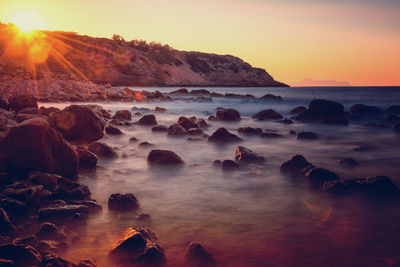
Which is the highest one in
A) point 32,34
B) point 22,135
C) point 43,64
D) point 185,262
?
point 32,34

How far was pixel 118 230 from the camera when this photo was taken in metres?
4.45

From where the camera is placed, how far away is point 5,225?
4297 mm

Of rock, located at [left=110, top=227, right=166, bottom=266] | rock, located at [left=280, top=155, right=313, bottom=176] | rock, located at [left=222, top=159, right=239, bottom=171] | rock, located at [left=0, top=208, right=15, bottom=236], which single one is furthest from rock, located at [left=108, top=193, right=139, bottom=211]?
rock, located at [left=280, top=155, right=313, bottom=176]

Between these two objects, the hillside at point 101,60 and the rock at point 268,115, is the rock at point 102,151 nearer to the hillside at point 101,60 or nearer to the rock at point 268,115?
the rock at point 268,115

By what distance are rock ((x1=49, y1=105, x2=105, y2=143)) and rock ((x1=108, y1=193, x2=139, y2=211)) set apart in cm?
532

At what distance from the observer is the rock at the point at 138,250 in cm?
366

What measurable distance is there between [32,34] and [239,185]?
9555 cm

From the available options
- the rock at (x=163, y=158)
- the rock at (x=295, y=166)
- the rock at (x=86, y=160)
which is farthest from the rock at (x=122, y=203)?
the rock at (x=295, y=166)

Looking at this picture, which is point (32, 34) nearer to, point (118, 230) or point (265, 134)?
point (265, 134)

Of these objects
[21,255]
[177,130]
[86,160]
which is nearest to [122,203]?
[21,255]

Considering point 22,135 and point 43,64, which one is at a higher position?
point 43,64

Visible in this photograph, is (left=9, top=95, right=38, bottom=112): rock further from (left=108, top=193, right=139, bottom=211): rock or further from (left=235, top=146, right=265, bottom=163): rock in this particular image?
(left=108, top=193, right=139, bottom=211): rock

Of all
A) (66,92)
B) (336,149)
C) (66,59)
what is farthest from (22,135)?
(66,59)

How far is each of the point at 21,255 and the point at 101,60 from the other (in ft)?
282
